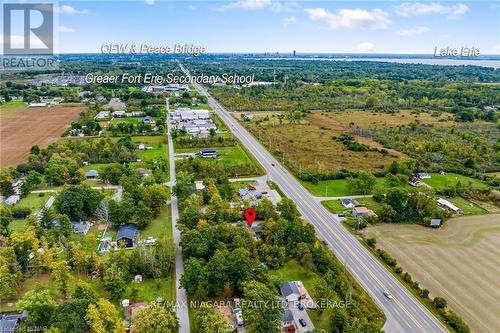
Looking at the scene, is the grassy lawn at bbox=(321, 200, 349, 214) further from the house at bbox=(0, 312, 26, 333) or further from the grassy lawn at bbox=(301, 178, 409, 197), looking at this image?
the house at bbox=(0, 312, 26, 333)

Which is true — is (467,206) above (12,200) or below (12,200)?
above

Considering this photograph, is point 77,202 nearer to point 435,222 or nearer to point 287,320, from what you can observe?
point 287,320

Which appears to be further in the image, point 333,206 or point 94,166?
point 94,166

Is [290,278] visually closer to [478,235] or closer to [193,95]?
[478,235]

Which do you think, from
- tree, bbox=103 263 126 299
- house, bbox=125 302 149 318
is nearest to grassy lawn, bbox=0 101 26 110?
tree, bbox=103 263 126 299

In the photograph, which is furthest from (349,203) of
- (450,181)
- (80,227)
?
(80,227)

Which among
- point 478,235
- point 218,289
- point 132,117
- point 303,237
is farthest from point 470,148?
point 132,117

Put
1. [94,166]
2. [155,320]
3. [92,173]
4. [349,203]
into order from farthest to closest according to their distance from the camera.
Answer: [94,166] → [92,173] → [349,203] → [155,320]
